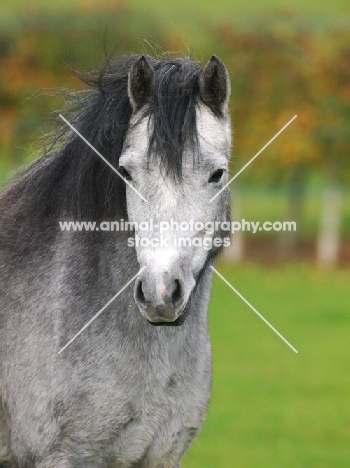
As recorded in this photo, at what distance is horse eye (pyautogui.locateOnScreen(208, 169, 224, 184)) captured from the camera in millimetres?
4672

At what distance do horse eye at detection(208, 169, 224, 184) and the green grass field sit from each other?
5.14 m

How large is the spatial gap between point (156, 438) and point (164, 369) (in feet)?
1.18

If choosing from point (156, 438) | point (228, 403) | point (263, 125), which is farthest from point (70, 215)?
point (263, 125)

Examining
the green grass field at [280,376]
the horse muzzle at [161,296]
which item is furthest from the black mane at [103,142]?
the green grass field at [280,376]

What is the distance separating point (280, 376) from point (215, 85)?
913cm

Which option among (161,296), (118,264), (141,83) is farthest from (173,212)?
(141,83)

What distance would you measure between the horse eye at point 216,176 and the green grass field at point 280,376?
5.14 metres

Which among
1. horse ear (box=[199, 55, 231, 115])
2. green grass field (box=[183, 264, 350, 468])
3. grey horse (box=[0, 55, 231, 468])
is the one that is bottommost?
green grass field (box=[183, 264, 350, 468])

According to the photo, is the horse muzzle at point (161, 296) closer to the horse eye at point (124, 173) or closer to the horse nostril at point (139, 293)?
the horse nostril at point (139, 293)

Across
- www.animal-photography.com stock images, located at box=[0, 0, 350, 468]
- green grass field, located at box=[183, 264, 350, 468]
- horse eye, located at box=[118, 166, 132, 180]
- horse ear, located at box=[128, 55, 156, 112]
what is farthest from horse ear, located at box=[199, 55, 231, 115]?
green grass field, located at box=[183, 264, 350, 468]

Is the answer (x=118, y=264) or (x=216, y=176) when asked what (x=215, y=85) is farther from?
(x=118, y=264)

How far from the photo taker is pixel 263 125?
21172 mm

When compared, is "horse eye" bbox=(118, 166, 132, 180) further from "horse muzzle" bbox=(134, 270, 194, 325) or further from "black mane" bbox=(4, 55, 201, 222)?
"horse muzzle" bbox=(134, 270, 194, 325)

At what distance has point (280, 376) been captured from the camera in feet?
44.1
